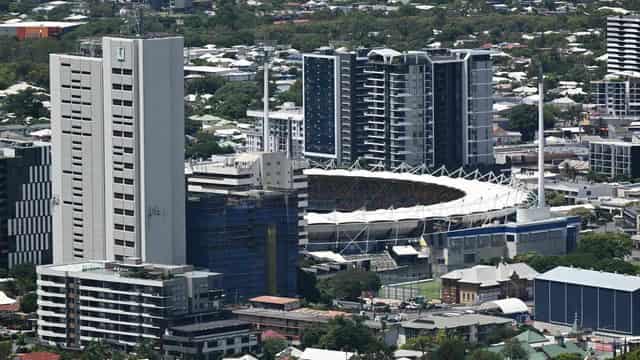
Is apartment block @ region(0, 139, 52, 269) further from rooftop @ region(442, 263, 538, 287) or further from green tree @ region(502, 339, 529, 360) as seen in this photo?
green tree @ region(502, 339, 529, 360)

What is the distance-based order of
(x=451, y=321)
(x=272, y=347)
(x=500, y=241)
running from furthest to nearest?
(x=500, y=241) < (x=451, y=321) < (x=272, y=347)

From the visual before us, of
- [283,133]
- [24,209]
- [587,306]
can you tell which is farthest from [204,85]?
[587,306]

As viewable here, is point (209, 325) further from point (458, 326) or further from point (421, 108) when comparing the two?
point (421, 108)

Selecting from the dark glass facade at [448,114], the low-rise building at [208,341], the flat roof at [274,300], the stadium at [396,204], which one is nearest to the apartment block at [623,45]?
the dark glass facade at [448,114]

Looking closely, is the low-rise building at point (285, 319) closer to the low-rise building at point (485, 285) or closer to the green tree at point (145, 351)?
the green tree at point (145, 351)

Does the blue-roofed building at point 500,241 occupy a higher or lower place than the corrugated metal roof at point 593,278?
lower

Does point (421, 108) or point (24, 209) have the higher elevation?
point (421, 108)
